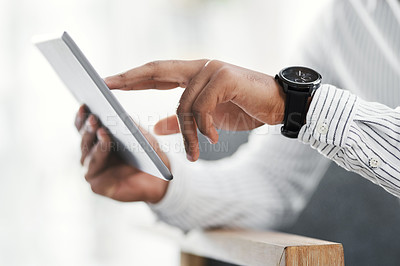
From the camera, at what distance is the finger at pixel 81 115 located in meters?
0.72

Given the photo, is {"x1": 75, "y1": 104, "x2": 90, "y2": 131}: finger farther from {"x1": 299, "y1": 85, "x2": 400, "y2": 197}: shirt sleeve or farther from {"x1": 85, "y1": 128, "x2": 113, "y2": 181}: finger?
{"x1": 299, "y1": 85, "x2": 400, "y2": 197}: shirt sleeve

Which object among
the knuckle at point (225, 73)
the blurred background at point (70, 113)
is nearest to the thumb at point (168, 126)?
the knuckle at point (225, 73)

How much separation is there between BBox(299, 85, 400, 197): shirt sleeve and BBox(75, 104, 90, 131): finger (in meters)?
0.35

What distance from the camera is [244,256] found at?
1.80 ft

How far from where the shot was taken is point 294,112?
0.59 m

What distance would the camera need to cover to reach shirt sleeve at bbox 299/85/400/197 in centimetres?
57

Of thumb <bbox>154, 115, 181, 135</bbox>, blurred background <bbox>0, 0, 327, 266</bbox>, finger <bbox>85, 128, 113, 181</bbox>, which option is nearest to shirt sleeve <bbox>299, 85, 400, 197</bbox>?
thumb <bbox>154, 115, 181, 135</bbox>

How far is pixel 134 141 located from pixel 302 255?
230 mm

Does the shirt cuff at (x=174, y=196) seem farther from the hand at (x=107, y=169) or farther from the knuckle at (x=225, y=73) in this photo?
the knuckle at (x=225, y=73)

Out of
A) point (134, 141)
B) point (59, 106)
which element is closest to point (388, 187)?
point (134, 141)

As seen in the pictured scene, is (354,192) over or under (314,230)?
over

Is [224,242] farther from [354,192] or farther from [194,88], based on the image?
[354,192]

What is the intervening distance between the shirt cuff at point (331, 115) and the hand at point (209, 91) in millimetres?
43

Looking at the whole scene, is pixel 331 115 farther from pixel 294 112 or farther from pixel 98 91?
pixel 98 91
